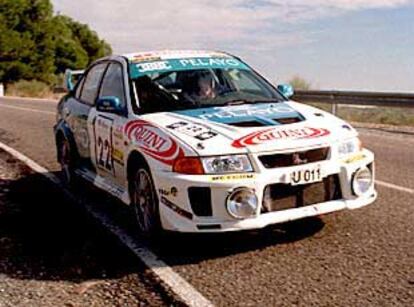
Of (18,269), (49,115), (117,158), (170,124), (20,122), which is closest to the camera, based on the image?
(18,269)

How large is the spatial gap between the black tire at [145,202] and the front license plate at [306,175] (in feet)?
3.50

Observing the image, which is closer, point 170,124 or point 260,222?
point 260,222

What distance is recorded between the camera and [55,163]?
32.7 ft

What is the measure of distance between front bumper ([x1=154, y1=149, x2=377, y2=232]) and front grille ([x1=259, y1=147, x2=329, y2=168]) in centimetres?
4

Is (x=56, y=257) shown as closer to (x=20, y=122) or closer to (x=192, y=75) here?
(x=192, y=75)

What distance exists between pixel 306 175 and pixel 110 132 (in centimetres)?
213

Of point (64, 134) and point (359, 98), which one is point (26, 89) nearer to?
point (359, 98)

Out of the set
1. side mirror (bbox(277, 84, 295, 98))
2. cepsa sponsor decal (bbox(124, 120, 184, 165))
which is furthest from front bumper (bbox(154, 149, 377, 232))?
side mirror (bbox(277, 84, 295, 98))

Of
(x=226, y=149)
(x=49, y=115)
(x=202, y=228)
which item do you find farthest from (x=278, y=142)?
(x=49, y=115)

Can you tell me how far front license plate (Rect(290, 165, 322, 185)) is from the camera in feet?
16.3

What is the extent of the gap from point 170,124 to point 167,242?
95cm

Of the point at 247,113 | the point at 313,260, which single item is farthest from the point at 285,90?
the point at 313,260

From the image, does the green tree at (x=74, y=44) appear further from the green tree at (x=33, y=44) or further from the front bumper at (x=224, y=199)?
the front bumper at (x=224, y=199)

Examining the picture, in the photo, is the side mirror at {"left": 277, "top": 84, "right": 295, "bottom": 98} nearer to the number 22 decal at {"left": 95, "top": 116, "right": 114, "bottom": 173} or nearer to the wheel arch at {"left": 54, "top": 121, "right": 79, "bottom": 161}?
the number 22 decal at {"left": 95, "top": 116, "right": 114, "bottom": 173}
